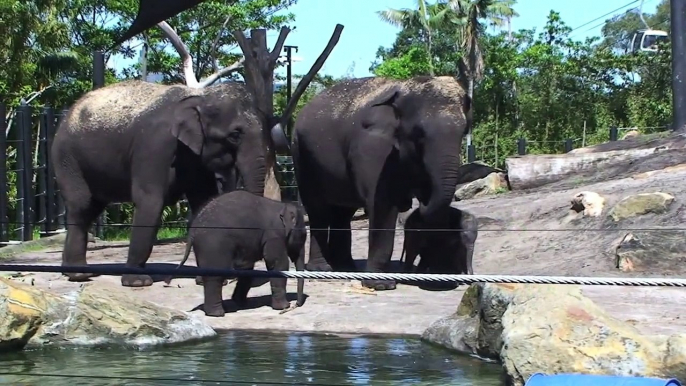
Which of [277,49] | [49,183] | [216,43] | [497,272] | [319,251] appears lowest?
[497,272]

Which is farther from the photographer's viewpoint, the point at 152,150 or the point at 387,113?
the point at 152,150

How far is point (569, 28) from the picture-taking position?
114ft

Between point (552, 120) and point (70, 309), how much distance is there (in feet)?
83.9

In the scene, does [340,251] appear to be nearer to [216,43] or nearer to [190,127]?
[190,127]

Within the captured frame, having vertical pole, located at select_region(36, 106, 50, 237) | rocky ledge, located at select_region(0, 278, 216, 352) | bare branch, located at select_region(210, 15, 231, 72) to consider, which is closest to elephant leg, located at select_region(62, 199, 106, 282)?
rocky ledge, located at select_region(0, 278, 216, 352)

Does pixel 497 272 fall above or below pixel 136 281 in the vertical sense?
above

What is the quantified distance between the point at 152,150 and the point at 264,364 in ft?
10.7

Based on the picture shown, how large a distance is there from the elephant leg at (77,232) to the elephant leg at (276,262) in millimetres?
2200

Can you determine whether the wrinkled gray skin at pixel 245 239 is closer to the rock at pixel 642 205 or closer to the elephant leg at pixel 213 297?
the elephant leg at pixel 213 297

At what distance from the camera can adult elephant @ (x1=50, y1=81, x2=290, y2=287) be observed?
931 cm

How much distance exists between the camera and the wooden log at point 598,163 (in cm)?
1338

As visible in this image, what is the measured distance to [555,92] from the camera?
3225 cm

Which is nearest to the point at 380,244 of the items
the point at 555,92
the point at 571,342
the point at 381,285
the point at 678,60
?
the point at 381,285

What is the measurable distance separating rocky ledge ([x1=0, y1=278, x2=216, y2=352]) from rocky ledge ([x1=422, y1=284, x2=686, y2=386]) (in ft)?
7.24
